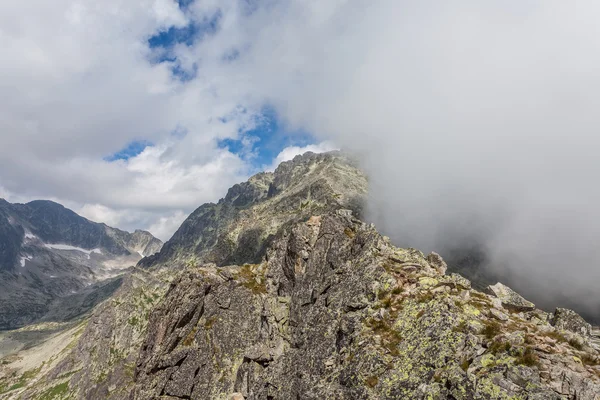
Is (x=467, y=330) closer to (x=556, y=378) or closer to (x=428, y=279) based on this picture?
(x=556, y=378)

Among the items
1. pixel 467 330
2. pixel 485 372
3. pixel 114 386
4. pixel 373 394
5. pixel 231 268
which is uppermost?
pixel 231 268

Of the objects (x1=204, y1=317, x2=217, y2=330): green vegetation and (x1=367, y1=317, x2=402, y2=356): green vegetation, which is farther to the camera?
(x1=204, y1=317, x2=217, y2=330): green vegetation

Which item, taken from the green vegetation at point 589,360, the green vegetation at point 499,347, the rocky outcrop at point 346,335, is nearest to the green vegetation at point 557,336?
the rocky outcrop at point 346,335

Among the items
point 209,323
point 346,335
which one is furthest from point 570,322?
point 209,323

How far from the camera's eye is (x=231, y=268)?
6731 cm

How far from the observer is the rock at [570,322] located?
32.9 metres

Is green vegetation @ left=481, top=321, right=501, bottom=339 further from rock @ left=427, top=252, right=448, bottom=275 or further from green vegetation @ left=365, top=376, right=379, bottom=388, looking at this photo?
rock @ left=427, top=252, right=448, bottom=275

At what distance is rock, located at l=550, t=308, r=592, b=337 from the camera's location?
32.9 meters

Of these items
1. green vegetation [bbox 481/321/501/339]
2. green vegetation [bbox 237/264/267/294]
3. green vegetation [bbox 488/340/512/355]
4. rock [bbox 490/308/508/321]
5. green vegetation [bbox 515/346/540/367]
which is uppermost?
green vegetation [bbox 237/264/267/294]

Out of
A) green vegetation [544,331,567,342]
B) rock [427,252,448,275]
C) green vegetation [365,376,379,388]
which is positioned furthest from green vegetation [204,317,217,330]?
green vegetation [544,331,567,342]

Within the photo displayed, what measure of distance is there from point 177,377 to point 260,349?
532 inches

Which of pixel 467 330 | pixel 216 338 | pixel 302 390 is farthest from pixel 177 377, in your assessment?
pixel 467 330

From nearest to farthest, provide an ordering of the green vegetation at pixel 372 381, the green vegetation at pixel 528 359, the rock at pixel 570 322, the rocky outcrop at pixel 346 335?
the green vegetation at pixel 528 359 < the rocky outcrop at pixel 346 335 < the green vegetation at pixel 372 381 < the rock at pixel 570 322

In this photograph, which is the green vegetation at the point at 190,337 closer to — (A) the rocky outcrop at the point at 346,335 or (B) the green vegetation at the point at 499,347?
(A) the rocky outcrop at the point at 346,335
